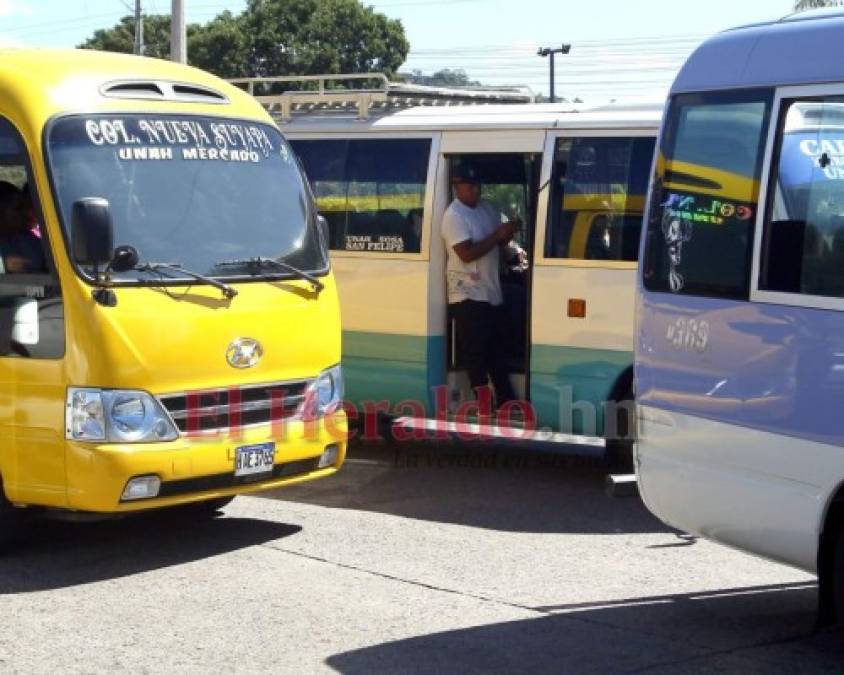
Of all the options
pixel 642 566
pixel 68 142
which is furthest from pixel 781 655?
pixel 68 142

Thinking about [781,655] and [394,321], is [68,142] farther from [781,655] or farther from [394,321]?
[781,655]

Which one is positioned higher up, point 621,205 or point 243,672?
point 621,205

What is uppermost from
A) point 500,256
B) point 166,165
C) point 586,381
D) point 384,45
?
point 384,45

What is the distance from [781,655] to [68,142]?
4484 mm

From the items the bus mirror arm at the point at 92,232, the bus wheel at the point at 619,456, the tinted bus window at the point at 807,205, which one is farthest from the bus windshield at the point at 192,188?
the tinted bus window at the point at 807,205

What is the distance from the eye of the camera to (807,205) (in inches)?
232

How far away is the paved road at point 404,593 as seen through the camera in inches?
246

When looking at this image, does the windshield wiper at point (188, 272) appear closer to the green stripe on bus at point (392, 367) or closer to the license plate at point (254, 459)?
the license plate at point (254, 459)

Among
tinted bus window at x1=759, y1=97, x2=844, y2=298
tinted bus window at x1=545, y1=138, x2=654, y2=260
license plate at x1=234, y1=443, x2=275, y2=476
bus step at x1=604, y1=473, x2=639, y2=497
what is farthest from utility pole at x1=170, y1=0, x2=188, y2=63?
tinted bus window at x1=759, y1=97, x2=844, y2=298

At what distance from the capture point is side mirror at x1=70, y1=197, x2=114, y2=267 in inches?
293

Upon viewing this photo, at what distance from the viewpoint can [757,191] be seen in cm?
614

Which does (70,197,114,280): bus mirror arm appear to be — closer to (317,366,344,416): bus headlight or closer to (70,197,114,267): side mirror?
(70,197,114,267): side mirror

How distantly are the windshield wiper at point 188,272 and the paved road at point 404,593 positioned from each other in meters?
1.47

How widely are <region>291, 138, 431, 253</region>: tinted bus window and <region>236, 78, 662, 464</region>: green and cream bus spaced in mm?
11
